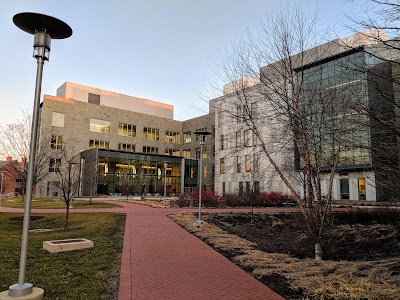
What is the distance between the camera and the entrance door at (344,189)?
134 ft

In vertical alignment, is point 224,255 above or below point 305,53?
below

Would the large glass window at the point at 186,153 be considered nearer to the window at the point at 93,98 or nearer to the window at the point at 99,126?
the window at the point at 99,126

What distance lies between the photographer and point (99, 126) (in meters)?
58.8

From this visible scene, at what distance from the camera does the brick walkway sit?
18.5ft

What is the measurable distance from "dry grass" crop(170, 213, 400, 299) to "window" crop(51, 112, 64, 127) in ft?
167

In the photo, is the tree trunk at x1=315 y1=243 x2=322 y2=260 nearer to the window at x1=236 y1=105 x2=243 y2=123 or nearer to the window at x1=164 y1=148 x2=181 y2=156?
the window at x1=236 y1=105 x2=243 y2=123

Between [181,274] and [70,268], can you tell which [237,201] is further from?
[70,268]

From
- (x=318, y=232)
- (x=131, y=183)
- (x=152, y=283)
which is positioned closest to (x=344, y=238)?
(x=318, y=232)

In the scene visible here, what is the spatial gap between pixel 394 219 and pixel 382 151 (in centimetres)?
1121

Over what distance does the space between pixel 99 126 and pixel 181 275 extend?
182ft

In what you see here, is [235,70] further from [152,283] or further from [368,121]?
[152,283]

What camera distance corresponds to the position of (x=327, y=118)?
10.0 metres

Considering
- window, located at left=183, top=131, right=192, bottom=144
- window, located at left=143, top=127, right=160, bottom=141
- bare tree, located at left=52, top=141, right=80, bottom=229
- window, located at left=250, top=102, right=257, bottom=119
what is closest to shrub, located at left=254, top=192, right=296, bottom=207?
bare tree, located at left=52, top=141, right=80, bottom=229

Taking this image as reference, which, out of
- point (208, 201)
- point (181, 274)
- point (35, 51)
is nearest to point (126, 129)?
point (208, 201)
